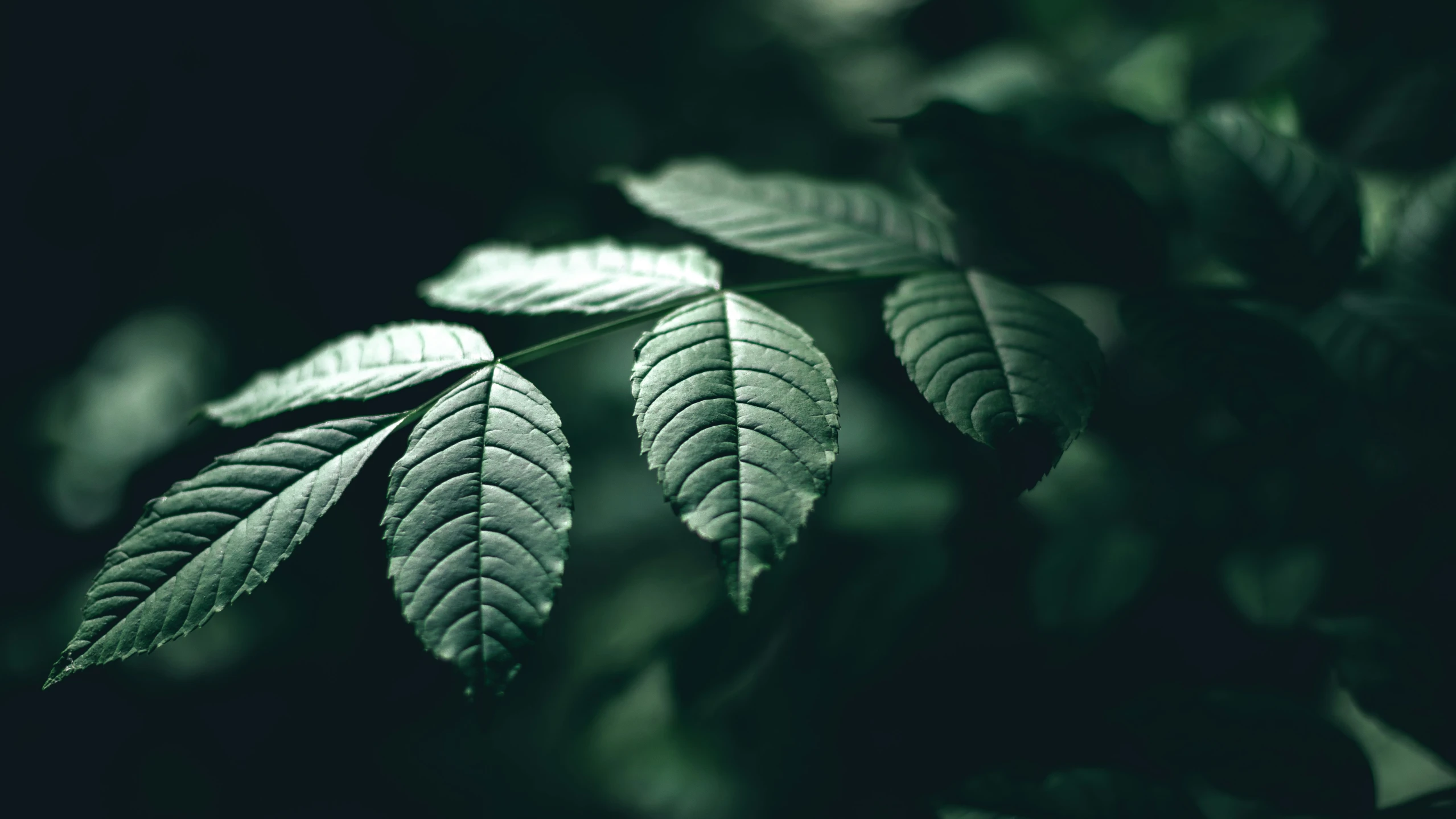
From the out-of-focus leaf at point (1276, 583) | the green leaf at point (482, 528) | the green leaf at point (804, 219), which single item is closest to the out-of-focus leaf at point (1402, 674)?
the out-of-focus leaf at point (1276, 583)

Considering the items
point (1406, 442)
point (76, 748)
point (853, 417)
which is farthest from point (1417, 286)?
point (76, 748)

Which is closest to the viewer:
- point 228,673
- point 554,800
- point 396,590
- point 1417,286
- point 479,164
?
point 396,590

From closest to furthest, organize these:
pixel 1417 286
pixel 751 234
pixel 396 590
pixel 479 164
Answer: pixel 396 590, pixel 751 234, pixel 1417 286, pixel 479 164

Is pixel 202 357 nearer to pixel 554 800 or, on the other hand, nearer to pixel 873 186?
pixel 554 800

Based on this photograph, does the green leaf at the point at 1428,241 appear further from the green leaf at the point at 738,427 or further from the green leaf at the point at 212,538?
the green leaf at the point at 212,538

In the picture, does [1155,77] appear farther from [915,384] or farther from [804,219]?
[915,384]

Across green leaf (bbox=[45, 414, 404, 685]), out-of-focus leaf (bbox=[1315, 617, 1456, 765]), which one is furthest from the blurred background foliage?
green leaf (bbox=[45, 414, 404, 685])

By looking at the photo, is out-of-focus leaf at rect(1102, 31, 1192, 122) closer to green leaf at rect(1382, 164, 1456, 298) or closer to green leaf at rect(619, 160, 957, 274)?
green leaf at rect(1382, 164, 1456, 298)

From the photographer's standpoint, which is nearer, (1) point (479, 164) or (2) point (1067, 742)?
(2) point (1067, 742)
